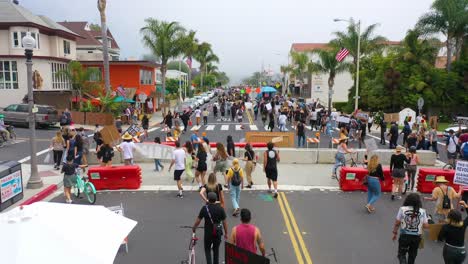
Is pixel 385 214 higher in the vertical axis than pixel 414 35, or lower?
lower

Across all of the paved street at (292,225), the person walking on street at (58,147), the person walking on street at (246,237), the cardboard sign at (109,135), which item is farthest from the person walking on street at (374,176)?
the person walking on street at (58,147)

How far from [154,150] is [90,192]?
4280 mm

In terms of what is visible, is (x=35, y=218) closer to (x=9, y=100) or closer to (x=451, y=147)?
(x=451, y=147)

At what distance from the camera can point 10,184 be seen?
37.3 feet

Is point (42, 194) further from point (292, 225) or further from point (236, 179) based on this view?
point (292, 225)

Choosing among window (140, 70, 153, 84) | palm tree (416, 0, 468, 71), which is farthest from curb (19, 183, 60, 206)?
palm tree (416, 0, 468, 71)

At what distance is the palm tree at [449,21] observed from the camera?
37.8 meters

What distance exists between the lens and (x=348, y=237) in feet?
30.7

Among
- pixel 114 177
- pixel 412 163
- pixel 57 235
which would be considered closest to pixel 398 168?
pixel 412 163

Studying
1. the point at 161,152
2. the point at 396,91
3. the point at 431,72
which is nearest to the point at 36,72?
the point at 161,152

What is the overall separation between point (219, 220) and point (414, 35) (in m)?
38.9

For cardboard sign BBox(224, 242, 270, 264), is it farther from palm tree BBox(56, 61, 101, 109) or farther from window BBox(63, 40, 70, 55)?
window BBox(63, 40, 70, 55)

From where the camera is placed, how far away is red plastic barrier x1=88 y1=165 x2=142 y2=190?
43.4 ft

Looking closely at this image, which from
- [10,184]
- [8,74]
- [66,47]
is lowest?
[10,184]
